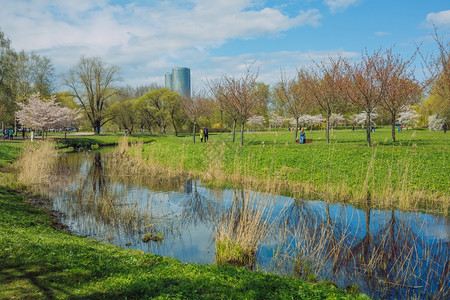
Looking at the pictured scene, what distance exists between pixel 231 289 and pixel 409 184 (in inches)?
357

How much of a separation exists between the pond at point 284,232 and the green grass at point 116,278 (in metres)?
1.32

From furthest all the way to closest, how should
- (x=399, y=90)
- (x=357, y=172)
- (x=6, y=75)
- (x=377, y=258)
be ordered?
(x=6, y=75) → (x=399, y=90) → (x=357, y=172) → (x=377, y=258)

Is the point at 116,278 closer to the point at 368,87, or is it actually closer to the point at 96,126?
the point at 368,87

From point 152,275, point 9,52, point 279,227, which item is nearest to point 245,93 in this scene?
point 279,227

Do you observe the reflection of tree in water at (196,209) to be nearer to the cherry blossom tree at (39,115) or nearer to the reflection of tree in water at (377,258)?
the reflection of tree in water at (377,258)

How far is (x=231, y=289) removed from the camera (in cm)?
407

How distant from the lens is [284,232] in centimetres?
712

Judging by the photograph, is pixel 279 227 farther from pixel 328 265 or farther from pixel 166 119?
pixel 166 119

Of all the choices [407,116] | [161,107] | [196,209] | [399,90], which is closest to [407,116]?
[407,116]

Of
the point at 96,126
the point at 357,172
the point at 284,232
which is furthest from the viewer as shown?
the point at 96,126

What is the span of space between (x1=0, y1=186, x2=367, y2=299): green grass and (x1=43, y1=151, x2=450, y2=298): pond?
4.34 feet

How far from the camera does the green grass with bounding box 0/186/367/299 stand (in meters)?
3.88

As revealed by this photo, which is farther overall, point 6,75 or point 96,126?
point 96,126

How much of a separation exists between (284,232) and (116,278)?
4.00 m
